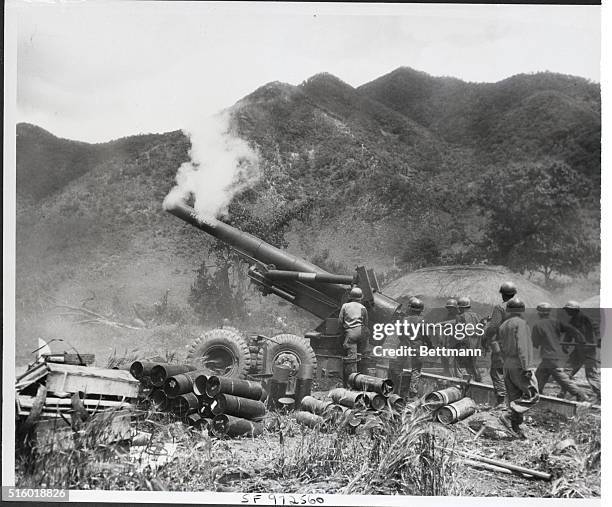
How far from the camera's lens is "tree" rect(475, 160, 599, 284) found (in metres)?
7.07

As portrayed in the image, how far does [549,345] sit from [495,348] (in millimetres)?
508

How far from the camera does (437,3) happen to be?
7215 millimetres

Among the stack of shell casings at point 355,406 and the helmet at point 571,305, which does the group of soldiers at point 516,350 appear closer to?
the helmet at point 571,305

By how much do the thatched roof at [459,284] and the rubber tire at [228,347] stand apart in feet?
5.08

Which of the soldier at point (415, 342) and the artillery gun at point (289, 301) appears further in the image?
Result: the artillery gun at point (289, 301)

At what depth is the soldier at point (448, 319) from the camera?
7.15 meters

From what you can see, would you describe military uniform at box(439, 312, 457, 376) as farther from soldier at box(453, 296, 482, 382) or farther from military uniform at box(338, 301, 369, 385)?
military uniform at box(338, 301, 369, 385)

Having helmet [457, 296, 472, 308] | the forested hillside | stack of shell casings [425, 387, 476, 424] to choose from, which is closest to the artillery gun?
the forested hillside

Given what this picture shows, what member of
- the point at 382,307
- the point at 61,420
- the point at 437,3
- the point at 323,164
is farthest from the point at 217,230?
the point at 437,3

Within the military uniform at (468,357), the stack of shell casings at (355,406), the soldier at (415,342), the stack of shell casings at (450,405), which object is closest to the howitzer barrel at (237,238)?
the soldier at (415,342)

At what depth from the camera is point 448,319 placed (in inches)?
284

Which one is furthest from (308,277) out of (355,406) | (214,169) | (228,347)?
(214,169)

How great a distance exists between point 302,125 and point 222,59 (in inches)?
40.8

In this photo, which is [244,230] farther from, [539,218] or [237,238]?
[539,218]
